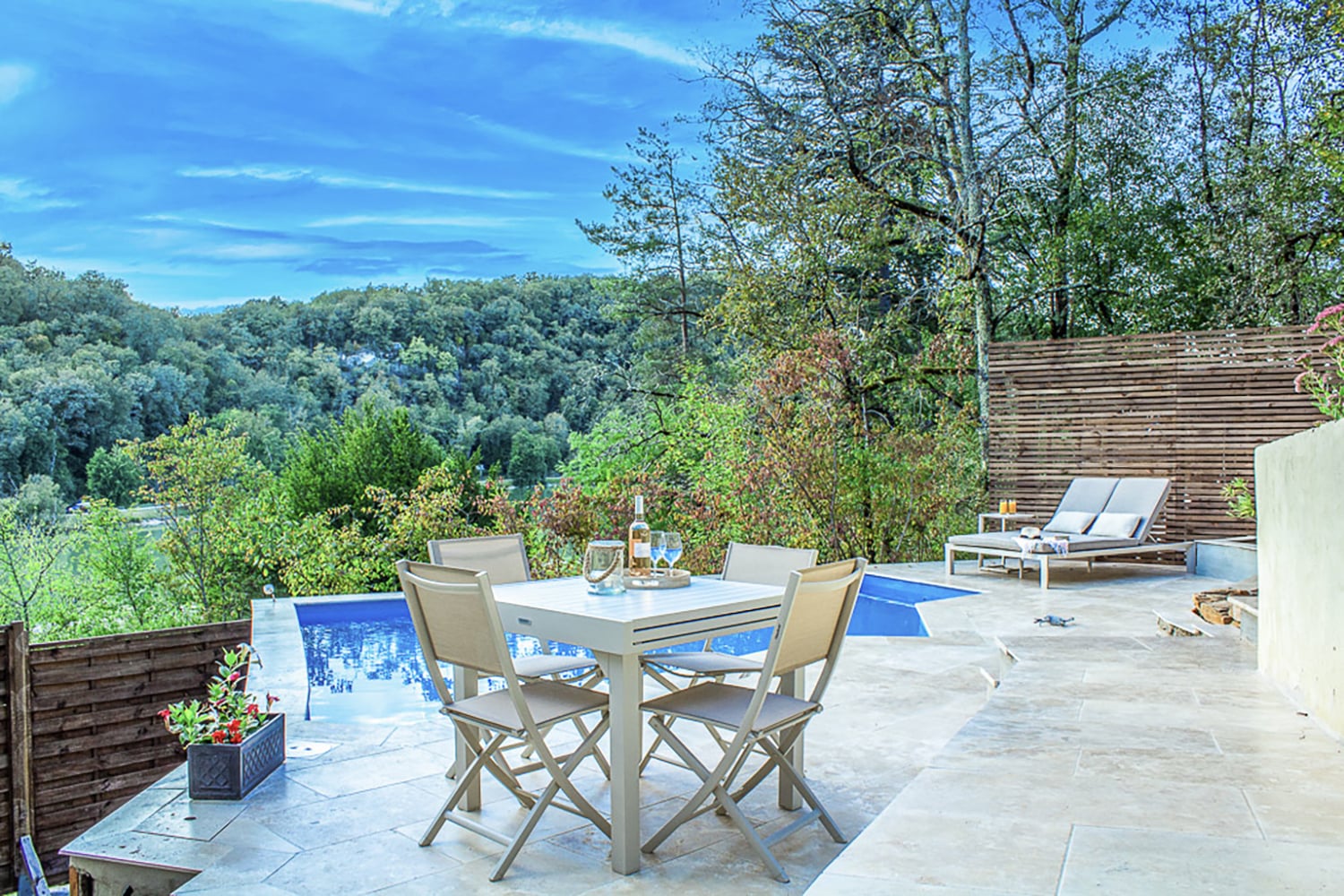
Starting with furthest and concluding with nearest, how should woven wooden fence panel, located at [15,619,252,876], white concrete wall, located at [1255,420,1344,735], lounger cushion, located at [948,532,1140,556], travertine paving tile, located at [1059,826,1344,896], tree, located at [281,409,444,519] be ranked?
tree, located at [281,409,444,519]
lounger cushion, located at [948,532,1140,556]
woven wooden fence panel, located at [15,619,252,876]
white concrete wall, located at [1255,420,1344,735]
travertine paving tile, located at [1059,826,1344,896]

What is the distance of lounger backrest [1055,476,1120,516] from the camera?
377 inches

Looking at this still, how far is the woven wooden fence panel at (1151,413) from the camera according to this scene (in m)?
9.78

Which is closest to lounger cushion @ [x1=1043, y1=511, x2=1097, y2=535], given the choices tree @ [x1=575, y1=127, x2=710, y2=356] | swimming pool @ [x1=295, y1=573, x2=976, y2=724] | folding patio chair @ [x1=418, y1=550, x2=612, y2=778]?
swimming pool @ [x1=295, y1=573, x2=976, y2=724]

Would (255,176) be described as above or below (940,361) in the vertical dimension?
above

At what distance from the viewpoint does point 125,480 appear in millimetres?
17625

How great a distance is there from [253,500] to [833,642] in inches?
390

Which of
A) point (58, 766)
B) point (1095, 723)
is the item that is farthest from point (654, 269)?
point (1095, 723)

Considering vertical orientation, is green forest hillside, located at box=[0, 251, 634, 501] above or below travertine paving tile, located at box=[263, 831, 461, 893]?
above

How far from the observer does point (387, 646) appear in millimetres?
6910

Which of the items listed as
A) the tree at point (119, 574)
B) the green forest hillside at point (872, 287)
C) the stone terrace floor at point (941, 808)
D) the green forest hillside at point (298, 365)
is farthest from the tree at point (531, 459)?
the stone terrace floor at point (941, 808)

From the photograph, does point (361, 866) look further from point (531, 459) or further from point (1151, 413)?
point (531, 459)

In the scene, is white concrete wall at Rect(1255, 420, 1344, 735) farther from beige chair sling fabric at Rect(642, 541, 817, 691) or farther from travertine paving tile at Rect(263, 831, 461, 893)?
travertine paving tile at Rect(263, 831, 461, 893)

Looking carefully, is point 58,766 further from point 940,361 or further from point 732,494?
point 940,361

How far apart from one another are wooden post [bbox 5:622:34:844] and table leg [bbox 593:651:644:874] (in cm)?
401
